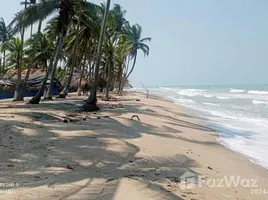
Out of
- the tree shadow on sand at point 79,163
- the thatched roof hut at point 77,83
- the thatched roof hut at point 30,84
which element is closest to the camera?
the tree shadow on sand at point 79,163

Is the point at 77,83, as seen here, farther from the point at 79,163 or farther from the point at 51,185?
the point at 51,185

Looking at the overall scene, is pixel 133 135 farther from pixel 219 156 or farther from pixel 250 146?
pixel 250 146

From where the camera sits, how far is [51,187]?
423 centimetres

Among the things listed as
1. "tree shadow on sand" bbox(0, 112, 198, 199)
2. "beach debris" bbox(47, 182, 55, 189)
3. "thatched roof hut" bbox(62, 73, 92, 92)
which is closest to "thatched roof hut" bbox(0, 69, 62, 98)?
"thatched roof hut" bbox(62, 73, 92, 92)

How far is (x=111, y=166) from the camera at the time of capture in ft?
18.4

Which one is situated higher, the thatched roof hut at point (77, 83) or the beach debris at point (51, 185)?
the thatched roof hut at point (77, 83)

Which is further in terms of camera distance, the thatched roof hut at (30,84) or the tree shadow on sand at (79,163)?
the thatched roof hut at (30,84)

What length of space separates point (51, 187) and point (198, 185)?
7.75 ft

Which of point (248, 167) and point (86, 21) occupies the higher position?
point (86, 21)

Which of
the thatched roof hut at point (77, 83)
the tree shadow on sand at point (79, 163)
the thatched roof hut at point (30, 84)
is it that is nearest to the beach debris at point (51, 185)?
the tree shadow on sand at point (79, 163)

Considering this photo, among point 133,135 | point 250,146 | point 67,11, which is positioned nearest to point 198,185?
point 133,135

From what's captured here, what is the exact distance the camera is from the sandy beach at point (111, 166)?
4.31m

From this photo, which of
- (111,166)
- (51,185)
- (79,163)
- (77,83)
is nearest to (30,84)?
(77,83)

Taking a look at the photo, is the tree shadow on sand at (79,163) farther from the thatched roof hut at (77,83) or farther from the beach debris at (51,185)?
the thatched roof hut at (77,83)
